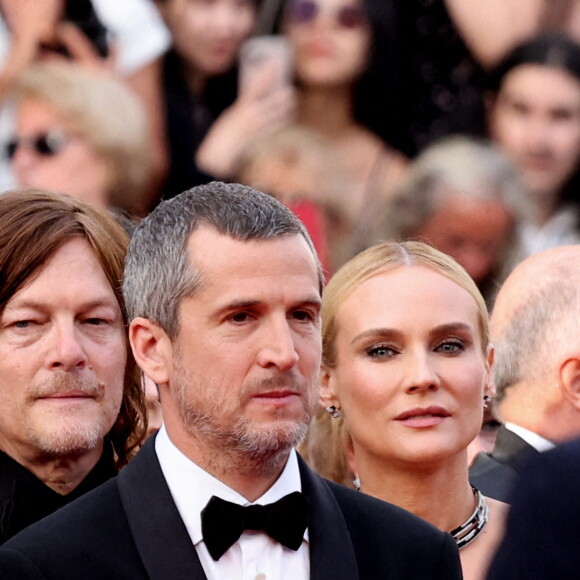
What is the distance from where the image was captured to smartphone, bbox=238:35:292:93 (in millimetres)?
8695

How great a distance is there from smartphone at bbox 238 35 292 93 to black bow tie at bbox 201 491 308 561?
6.13m

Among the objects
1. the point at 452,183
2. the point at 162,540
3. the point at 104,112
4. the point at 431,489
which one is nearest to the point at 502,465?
the point at 431,489

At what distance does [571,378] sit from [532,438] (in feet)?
0.72

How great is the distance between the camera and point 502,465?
14.3 feet

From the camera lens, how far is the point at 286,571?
2.85 metres

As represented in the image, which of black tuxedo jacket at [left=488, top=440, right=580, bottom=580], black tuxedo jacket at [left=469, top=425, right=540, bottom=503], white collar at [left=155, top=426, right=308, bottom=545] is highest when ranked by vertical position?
black tuxedo jacket at [left=488, top=440, right=580, bottom=580]

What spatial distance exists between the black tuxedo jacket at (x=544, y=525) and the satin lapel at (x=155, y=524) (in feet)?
2.81

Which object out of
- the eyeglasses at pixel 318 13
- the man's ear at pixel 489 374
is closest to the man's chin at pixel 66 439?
the man's ear at pixel 489 374

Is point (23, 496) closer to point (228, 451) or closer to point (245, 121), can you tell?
point (228, 451)

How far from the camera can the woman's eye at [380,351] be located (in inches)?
154

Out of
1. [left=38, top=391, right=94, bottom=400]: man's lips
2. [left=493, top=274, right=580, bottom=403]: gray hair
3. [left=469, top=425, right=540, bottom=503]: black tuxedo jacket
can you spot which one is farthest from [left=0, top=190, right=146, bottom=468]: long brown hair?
[left=493, top=274, right=580, bottom=403]: gray hair

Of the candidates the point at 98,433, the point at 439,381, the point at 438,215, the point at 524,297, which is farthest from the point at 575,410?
the point at 438,215

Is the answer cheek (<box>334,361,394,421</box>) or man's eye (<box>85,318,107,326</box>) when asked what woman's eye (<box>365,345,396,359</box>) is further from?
man's eye (<box>85,318,107,326</box>)

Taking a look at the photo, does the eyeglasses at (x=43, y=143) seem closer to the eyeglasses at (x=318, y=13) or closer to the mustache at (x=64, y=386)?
the eyeglasses at (x=318, y=13)
